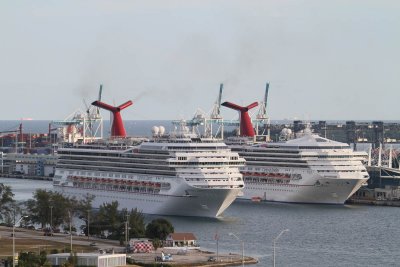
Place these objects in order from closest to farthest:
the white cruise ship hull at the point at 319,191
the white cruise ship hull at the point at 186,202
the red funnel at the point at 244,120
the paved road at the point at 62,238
Result: 1. the paved road at the point at 62,238
2. the white cruise ship hull at the point at 186,202
3. the white cruise ship hull at the point at 319,191
4. the red funnel at the point at 244,120

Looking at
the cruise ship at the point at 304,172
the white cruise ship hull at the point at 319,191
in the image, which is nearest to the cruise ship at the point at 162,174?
the cruise ship at the point at 304,172

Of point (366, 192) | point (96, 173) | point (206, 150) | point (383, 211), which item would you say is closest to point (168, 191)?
point (206, 150)

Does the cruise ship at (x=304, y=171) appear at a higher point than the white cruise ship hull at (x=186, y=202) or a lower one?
higher

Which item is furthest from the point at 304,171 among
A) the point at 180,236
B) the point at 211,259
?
the point at 211,259

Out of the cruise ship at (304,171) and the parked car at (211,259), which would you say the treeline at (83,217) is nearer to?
the parked car at (211,259)

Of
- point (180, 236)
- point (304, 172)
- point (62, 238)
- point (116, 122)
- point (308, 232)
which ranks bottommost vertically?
point (62, 238)

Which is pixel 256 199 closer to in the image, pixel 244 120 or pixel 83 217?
pixel 244 120
